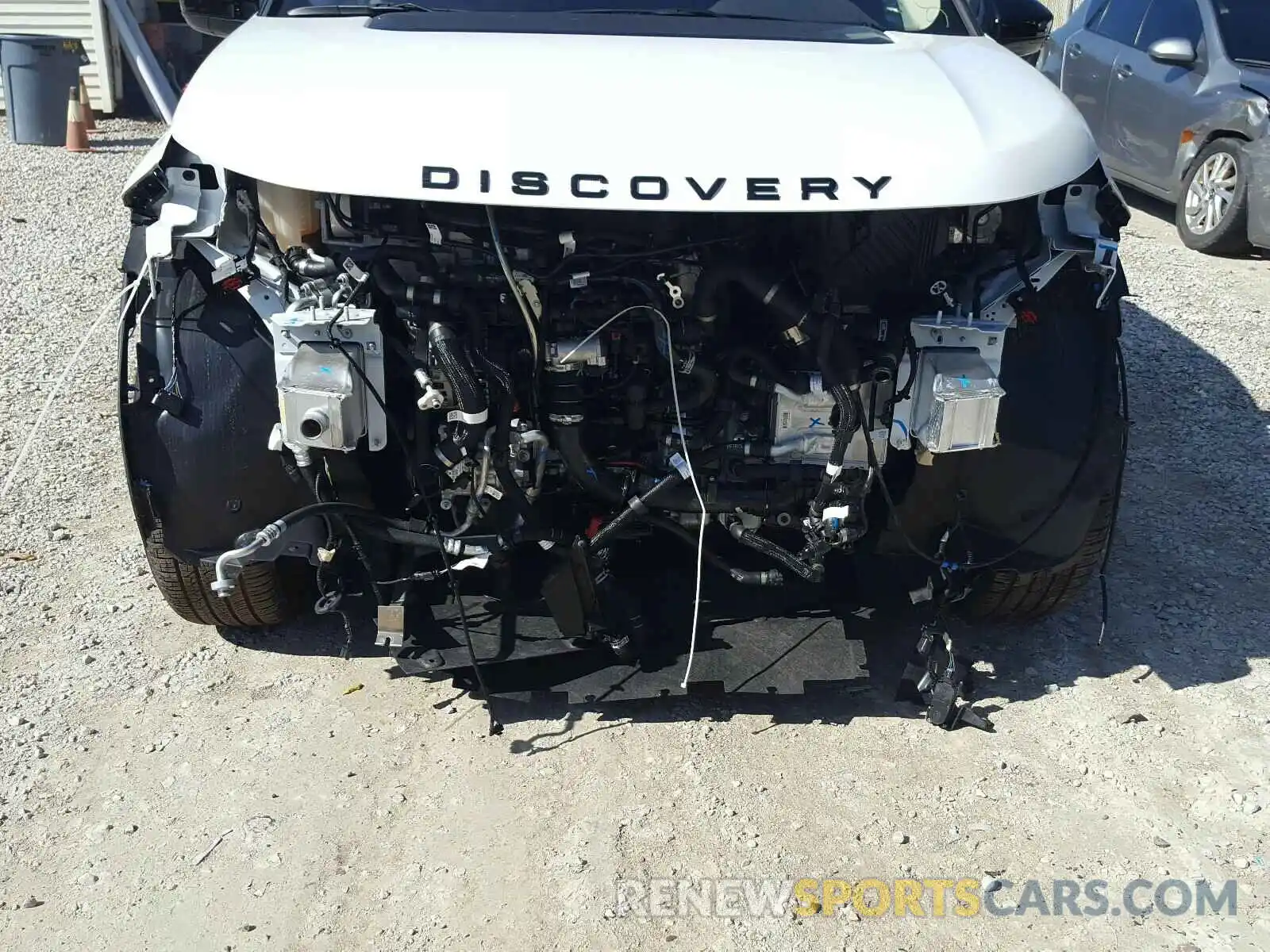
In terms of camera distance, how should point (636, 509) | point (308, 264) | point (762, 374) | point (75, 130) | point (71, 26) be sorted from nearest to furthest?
point (308, 264) < point (762, 374) < point (636, 509) < point (75, 130) < point (71, 26)

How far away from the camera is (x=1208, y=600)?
159 inches

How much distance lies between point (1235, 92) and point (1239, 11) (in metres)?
0.82

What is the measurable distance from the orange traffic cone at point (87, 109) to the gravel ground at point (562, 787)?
8565 mm

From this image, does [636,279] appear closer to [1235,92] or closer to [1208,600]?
[1208,600]

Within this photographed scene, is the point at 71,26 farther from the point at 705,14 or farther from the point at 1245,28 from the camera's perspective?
the point at 705,14

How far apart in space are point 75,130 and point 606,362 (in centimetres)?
994

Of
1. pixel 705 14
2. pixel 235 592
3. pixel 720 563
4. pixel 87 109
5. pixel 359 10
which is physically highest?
pixel 705 14

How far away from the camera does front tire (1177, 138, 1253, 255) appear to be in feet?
26.0

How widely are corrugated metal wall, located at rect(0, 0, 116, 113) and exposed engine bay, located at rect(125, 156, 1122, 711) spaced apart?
11143mm

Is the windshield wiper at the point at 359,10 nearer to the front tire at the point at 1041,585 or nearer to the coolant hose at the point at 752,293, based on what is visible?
the coolant hose at the point at 752,293

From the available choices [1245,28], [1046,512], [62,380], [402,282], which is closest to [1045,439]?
[1046,512]

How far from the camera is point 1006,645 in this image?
3803 mm

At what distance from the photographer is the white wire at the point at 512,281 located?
279cm

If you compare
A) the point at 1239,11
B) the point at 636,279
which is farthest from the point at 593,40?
the point at 1239,11
